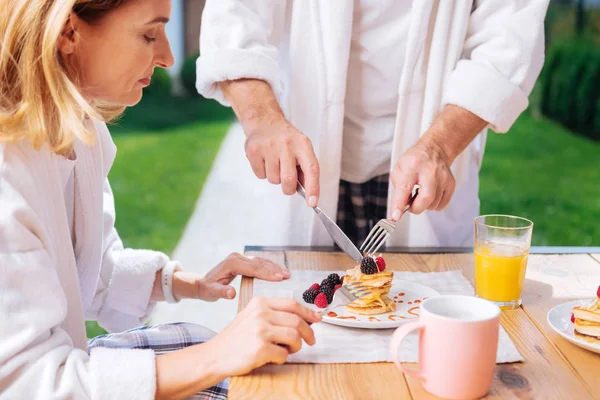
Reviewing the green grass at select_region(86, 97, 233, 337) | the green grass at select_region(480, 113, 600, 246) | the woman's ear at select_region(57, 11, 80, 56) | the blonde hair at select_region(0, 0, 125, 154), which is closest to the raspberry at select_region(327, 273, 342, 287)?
the blonde hair at select_region(0, 0, 125, 154)

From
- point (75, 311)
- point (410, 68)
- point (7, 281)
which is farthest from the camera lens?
point (410, 68)

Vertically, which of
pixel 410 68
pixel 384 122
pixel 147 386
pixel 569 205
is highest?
pixel 410 68

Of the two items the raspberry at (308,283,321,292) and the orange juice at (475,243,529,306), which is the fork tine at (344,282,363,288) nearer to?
the raspberry at (308,283,321,292)

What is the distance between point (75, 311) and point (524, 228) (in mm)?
883

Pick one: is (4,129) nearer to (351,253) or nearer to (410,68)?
(351,253)

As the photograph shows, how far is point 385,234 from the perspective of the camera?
1.63m

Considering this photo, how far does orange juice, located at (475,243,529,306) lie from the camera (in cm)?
148

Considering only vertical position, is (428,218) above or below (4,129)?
below

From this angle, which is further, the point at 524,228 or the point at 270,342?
the point at 524,228

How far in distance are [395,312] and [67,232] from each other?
2.07 ft

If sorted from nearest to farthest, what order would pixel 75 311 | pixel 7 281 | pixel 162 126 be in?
pixel 7 281
pixel 75 311
pixel 162 126

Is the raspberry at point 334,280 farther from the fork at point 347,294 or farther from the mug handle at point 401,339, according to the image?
the mug handle at point 401,339

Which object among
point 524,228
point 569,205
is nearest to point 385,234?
point 524,228

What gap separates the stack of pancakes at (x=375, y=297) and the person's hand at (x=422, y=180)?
0.58ft
